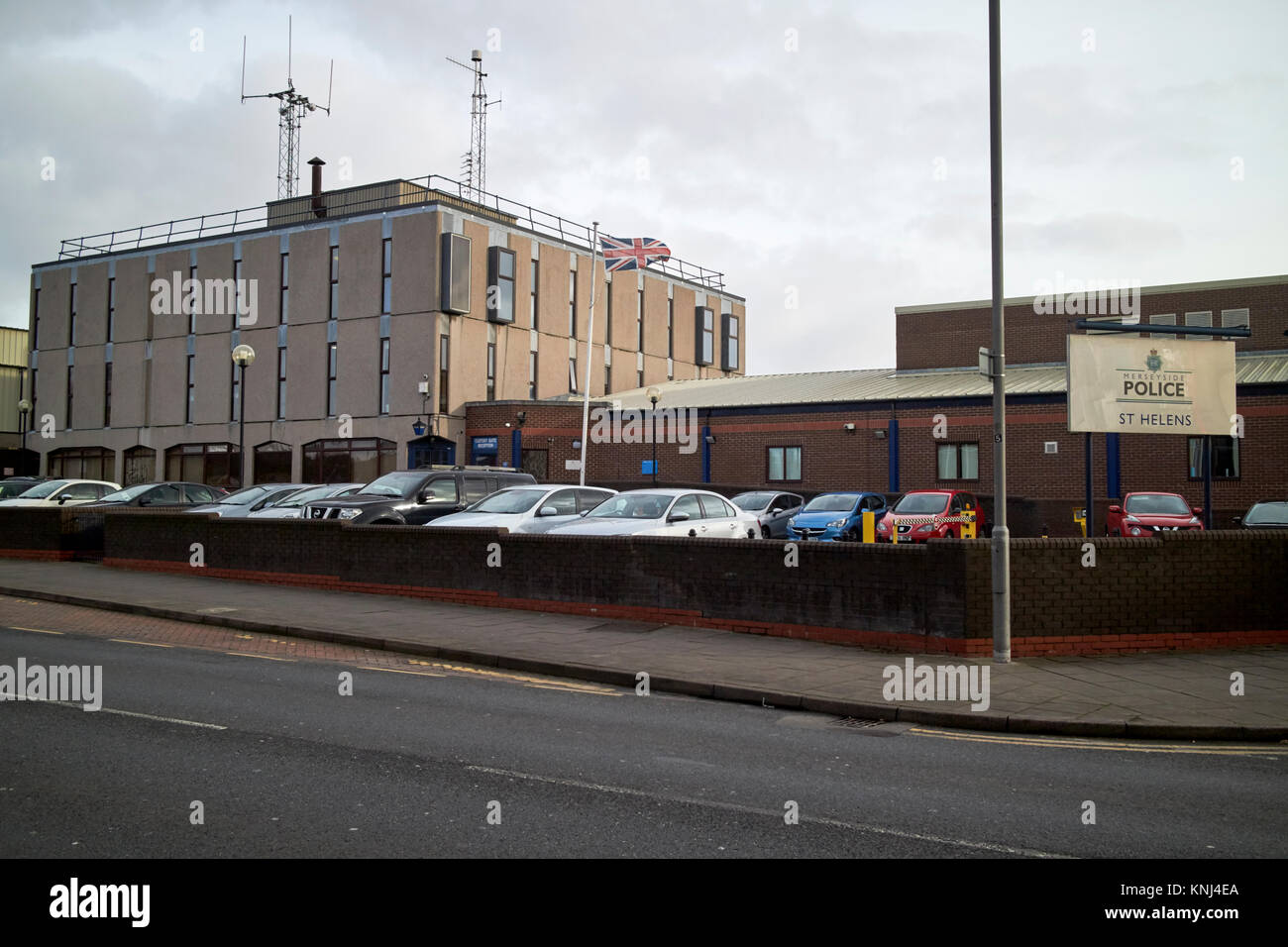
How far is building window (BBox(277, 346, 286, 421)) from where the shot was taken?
49062 millimetres

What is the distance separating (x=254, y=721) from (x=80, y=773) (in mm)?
1837

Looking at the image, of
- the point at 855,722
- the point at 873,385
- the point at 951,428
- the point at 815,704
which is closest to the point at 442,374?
the point at 873,385

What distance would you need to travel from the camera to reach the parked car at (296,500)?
23.3m

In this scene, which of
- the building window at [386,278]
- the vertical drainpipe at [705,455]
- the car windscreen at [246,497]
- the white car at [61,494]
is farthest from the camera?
the building window at [386,278]

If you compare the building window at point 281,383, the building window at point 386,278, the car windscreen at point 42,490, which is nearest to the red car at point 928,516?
the car windscreen at point 42,490

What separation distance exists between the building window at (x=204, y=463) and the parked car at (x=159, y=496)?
2218 cm

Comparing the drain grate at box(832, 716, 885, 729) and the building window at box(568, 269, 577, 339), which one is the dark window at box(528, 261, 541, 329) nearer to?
the building window at box(568, 269, 577, 339)

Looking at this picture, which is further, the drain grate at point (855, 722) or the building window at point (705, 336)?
the building window at point (705, 336)

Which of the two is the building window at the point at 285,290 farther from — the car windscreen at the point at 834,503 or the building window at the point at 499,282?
the car windscreen at the point at 834,503

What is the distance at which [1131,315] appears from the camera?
1741 inches

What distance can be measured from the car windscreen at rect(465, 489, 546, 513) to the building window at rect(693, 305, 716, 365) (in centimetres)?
4402

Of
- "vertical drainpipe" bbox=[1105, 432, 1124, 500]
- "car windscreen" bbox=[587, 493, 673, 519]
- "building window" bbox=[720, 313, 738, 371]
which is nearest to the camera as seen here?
"car windscreen" bbox=[587, 493, 673, 519]

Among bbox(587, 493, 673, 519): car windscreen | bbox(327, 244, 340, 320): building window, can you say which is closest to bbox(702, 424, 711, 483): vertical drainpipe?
bbox(327, 244, 340, 320): building window
